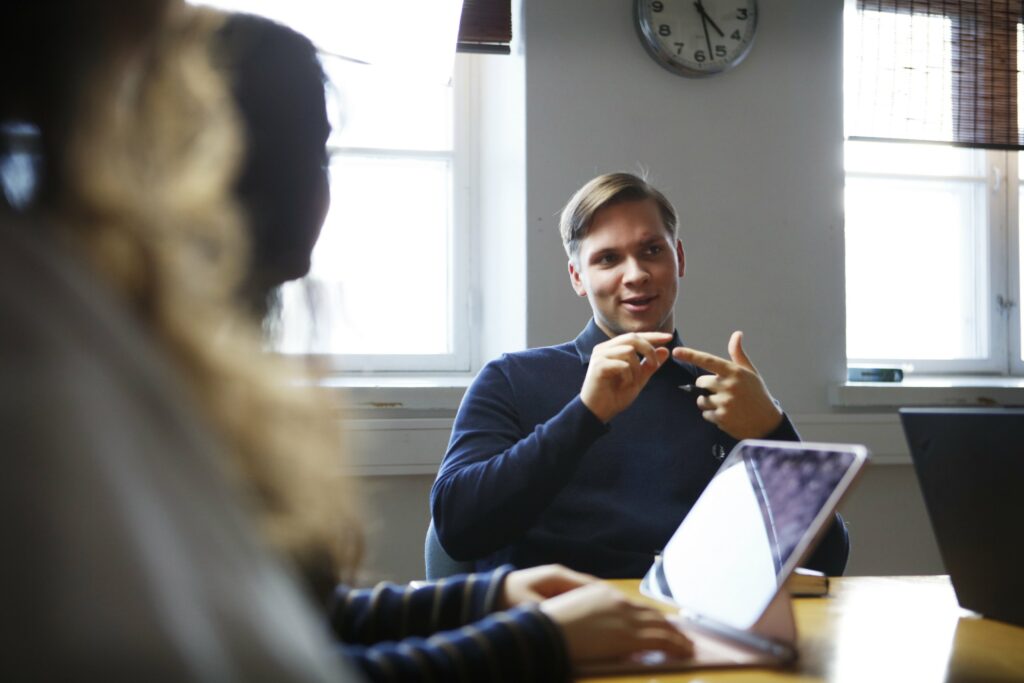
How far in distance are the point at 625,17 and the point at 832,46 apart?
2.15 feet

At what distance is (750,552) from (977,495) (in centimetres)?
29

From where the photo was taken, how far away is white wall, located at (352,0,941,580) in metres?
2.49

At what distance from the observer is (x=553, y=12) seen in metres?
2.52

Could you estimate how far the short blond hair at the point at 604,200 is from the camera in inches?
71.8

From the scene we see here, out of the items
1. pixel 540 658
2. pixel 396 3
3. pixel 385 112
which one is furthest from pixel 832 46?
pixel 540 658

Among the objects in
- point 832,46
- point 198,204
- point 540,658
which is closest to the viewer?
point 198,204

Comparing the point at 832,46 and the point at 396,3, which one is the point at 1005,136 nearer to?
the point at 832,46

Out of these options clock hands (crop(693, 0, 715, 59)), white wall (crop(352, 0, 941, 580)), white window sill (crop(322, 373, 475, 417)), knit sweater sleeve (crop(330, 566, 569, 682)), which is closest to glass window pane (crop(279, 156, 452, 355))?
white window sill (crop(322, 373, 475, 417))

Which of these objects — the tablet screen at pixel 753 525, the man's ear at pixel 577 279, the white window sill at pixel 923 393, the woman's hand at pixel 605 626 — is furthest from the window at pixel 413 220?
the woman's hand at pixel 605 626

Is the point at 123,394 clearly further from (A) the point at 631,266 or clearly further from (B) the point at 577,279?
(B) the point at 577,279

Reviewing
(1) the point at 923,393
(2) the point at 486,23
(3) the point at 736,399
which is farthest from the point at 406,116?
(1) the point at 923,393

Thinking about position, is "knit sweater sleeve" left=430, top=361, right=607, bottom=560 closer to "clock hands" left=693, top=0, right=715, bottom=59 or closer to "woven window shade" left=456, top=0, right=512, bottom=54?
"woven window shade" left=456, top=0, right=512, bottom=54

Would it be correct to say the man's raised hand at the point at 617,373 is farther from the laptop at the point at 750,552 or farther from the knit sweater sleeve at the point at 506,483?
the laptop at the point at 750,552

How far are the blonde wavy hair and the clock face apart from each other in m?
2.26
